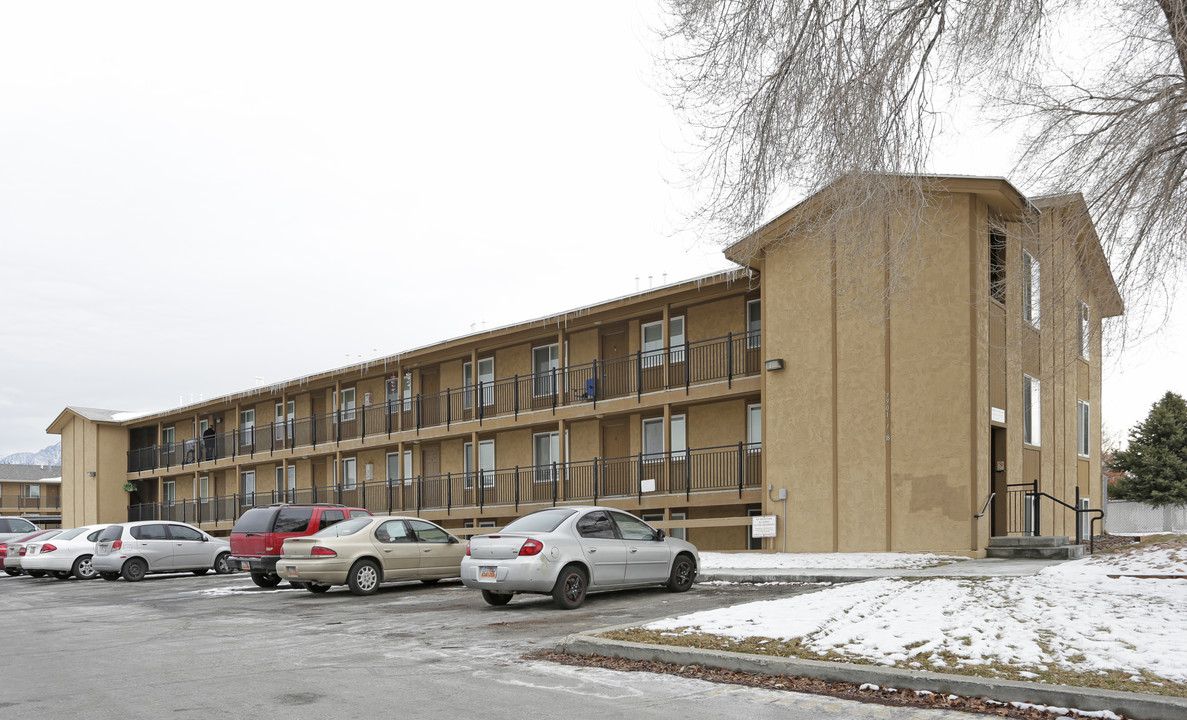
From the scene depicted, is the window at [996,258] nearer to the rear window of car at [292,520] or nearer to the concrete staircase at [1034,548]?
the concrete staircase at [1034,548]

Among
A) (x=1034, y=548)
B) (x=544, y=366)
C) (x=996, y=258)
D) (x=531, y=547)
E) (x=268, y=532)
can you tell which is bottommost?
(x=1034, y=548)

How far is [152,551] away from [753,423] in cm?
1491

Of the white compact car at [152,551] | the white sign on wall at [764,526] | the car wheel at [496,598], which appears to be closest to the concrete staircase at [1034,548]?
the white sign on wall at [764,526]

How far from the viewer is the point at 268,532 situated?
19.7m

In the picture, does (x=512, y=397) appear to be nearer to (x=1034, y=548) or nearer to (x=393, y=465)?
(x=393, y=465)

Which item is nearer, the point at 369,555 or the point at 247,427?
the point at 369,555

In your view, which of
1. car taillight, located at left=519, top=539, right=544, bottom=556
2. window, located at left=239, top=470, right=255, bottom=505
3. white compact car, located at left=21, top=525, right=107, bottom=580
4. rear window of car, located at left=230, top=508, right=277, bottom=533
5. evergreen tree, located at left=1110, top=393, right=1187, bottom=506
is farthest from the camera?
window, located at left=239, top=470, right=255, bottom=505

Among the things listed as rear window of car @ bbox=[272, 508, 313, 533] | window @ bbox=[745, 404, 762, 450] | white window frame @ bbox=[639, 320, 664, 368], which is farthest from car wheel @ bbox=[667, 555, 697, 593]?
white window frame @ bbox=[639, 320, 664, 368]

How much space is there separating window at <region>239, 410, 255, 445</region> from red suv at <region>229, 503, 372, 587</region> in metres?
22.0

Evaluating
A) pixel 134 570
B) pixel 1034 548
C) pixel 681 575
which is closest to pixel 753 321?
pixel 1034 548

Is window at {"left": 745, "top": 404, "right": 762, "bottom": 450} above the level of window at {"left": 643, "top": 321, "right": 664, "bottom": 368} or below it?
below

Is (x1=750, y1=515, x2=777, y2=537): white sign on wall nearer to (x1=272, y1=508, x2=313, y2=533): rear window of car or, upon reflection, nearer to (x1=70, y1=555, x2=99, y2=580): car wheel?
(x1=272, y1=508, x2=313, y2=533): rear window of car

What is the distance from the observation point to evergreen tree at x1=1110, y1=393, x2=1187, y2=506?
42844mm

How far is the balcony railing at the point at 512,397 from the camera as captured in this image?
81.1 feet
